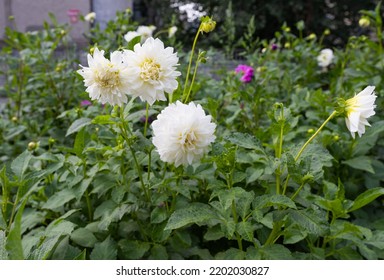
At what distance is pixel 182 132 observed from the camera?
774 millimetres

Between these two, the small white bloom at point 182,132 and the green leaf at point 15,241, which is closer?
the green leaf at point 15,241

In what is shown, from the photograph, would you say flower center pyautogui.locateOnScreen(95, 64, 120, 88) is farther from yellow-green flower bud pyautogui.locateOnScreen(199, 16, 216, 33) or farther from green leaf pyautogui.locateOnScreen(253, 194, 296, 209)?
green leaf pyautogui.locateOnScreen(253, 194, 296, 209)

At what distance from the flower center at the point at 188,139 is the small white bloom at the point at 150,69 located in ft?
0.36

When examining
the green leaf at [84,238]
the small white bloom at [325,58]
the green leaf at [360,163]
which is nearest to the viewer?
the green leaf at [84,238]

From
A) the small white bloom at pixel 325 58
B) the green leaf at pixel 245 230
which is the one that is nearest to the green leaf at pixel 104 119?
the green leaf at pixel 245 230

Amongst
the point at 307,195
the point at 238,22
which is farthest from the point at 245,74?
the point at 238,22

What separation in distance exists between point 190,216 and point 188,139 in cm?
14

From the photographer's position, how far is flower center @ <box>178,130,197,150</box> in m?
0.77

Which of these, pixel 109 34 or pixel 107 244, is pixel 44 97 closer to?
pixel 109 34

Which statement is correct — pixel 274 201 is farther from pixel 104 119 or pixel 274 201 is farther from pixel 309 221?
→ pixel 104 119

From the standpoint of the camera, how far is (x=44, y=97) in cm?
209

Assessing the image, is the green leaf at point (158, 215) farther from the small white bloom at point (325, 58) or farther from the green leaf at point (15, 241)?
the small white bloom at point (325, 58)

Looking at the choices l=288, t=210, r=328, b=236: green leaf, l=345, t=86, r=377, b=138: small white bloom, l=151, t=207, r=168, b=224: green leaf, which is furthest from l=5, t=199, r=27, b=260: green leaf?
l=345, t=86, r=377, b=138: small white bloom

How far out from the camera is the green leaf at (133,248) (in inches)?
37.5
